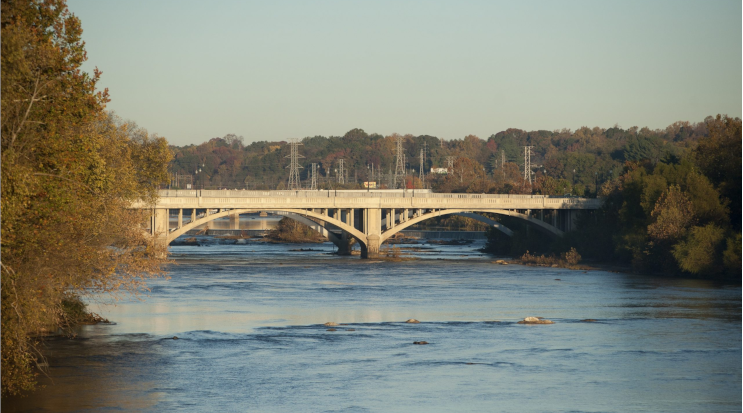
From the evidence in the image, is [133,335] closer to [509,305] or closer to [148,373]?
[148,373]

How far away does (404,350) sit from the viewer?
33.1 metres

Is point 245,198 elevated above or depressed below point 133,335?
above

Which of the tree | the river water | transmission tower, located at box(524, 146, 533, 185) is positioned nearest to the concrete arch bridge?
the river water

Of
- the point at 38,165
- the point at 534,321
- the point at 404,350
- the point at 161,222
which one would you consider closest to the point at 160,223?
the point at 161,222

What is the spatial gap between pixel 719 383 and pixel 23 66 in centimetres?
2059

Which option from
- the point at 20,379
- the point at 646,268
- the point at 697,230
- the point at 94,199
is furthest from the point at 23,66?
the point at 646,268

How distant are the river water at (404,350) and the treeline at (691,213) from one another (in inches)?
82.8

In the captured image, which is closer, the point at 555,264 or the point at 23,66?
the point at 23,66

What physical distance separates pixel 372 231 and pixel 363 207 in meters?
2.66

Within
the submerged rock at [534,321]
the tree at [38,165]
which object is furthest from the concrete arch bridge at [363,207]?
the tree at [38,165]

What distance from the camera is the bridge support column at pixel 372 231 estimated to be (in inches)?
3221

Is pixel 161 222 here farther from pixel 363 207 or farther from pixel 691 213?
pixel 691 213

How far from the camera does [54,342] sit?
32.6 meters

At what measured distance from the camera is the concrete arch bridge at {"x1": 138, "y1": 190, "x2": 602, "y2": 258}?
240ft
